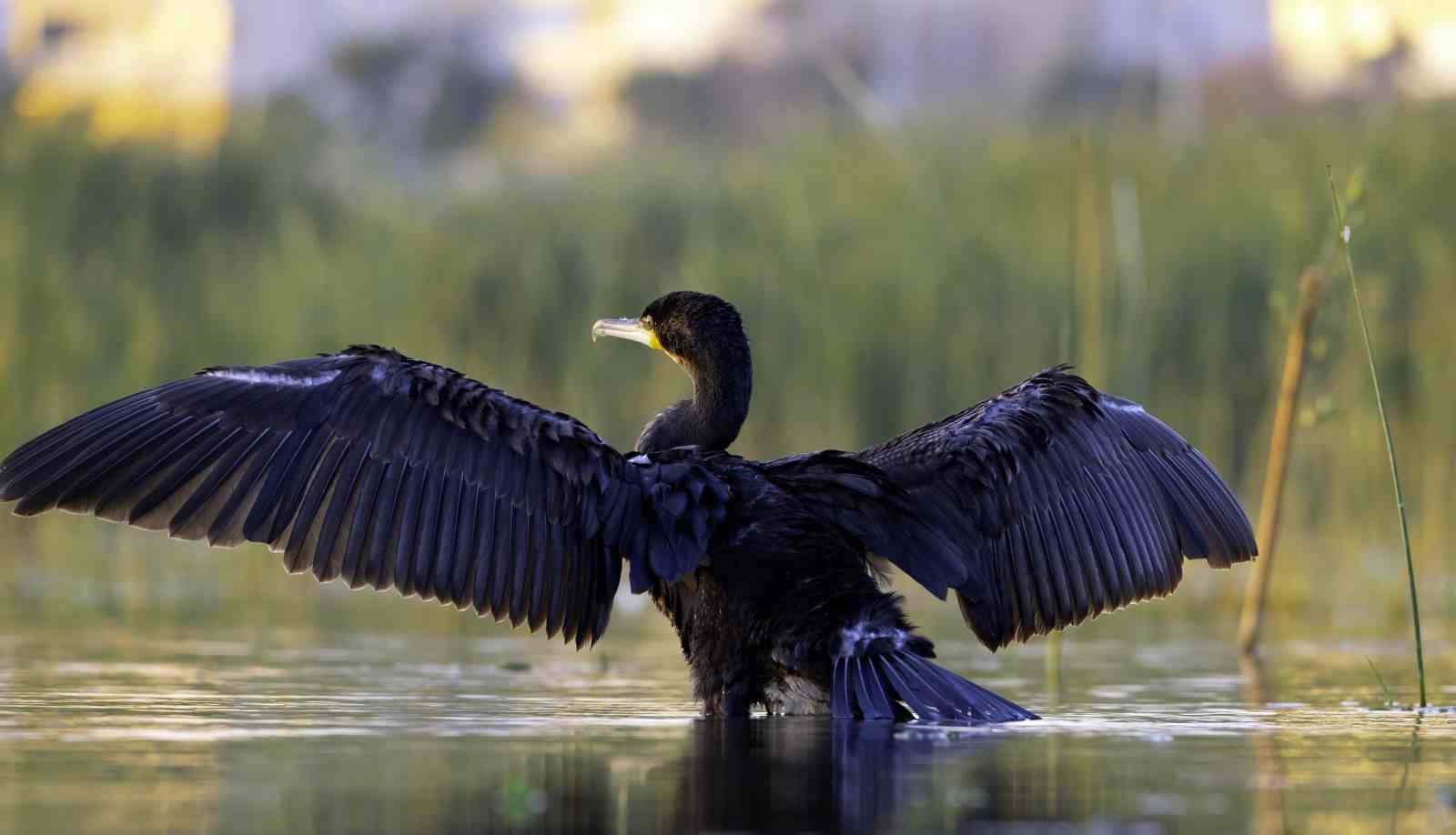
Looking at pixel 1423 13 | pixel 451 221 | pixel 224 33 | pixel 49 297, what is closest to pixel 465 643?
pixel 49 297

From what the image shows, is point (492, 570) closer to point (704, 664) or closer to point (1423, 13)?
point (704, 664)

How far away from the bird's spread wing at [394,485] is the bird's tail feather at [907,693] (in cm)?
63

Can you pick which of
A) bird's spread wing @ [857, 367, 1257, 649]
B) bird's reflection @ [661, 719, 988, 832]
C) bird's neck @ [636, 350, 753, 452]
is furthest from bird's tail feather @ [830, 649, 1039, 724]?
bird's neck @ [636, 350, 753, 452]

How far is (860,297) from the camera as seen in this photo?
13289mm

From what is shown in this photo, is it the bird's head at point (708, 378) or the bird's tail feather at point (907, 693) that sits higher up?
the bird's head at point (708, 378)

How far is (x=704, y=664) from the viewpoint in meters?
6.76

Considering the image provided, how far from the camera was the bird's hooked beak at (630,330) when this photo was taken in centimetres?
800

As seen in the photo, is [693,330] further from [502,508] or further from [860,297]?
[860,297]

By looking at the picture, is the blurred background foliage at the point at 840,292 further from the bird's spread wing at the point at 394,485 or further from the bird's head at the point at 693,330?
the bird's spread wing at the point at 394,485

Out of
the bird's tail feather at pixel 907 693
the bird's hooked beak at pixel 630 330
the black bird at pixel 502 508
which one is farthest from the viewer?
the bird's hooked beak at pixel 630 330

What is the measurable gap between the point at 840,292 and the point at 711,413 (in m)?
6.05

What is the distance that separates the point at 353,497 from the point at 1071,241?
3102mm

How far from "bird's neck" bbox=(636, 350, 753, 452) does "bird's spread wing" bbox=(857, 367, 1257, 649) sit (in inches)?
17.2

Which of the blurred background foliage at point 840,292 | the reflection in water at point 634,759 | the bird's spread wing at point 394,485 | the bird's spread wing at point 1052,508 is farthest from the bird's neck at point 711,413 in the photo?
the blurred background foliage at point 840,292
